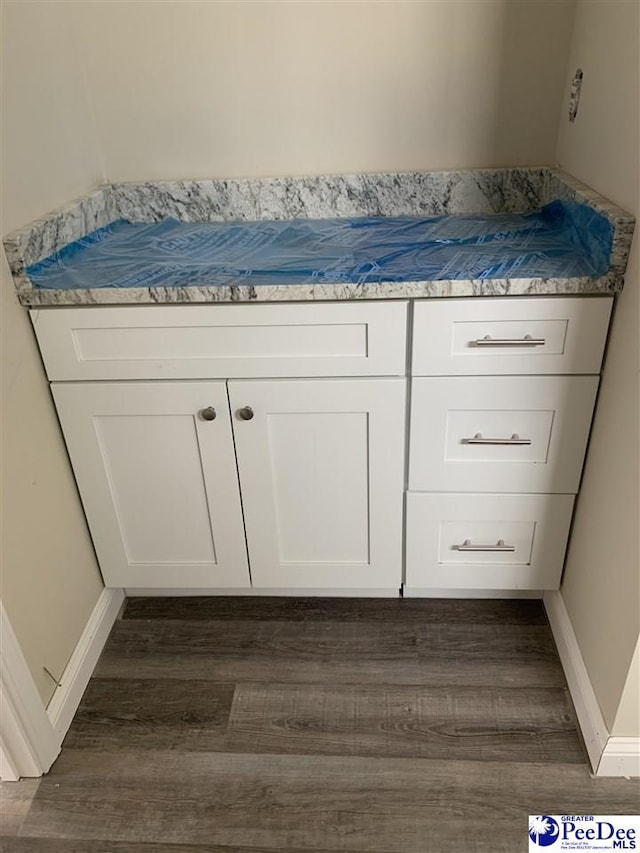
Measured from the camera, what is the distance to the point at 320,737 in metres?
1.44

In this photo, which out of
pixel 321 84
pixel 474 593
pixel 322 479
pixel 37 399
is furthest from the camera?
pixel 474 593

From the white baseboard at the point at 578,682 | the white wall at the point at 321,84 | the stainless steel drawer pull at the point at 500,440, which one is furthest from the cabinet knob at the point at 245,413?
the white baseboard at the point at 578,682

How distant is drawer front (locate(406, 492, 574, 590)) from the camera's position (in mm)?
1534

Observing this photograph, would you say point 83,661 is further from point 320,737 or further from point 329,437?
point 329,437

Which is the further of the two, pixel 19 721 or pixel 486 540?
pixel 486 540

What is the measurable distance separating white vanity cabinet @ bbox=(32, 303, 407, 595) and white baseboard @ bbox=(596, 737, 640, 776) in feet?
1.94

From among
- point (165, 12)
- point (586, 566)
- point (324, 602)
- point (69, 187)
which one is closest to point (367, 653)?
point (324, 602)

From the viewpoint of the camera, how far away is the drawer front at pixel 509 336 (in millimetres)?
1295

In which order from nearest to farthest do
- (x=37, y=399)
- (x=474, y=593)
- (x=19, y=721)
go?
(x=19, y=721), (x=37, y=399), (x=474, y=593)

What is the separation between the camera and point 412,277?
1.29m

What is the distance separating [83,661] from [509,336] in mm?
1245

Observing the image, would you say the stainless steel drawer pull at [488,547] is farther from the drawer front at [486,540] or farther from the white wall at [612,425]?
the white wall at [612,425]

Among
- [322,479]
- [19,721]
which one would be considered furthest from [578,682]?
[19,721]

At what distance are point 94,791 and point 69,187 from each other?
138 cm
